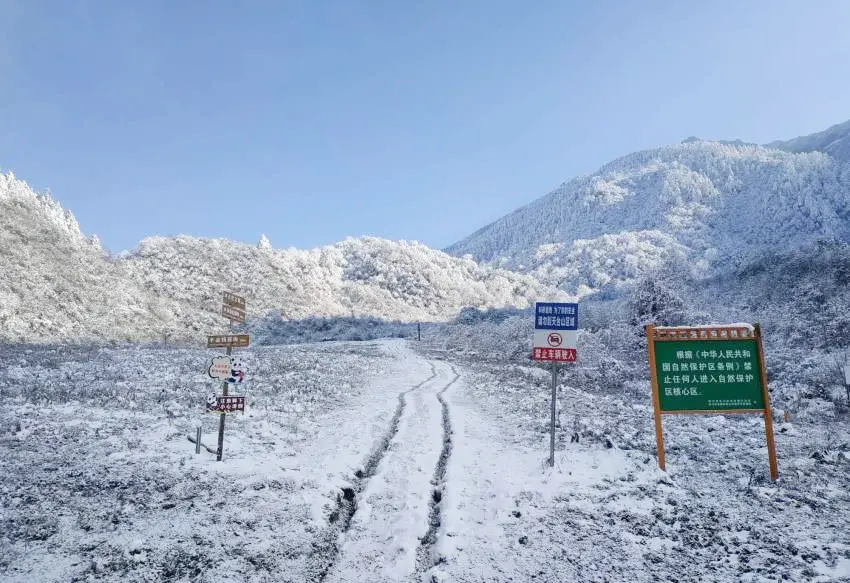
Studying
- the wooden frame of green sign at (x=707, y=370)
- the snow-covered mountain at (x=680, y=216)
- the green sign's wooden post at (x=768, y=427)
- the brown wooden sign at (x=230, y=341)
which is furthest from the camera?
the snow-covered mountain at (x=680, y=216)

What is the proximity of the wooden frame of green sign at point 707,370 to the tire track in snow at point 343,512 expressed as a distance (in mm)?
5534

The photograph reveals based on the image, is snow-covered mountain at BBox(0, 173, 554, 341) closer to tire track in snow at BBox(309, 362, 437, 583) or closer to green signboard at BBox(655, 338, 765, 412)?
tire track in snow at BBox(309, 362, 437, 583)

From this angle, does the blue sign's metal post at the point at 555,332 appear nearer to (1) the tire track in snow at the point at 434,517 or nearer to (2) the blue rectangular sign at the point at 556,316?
(2) the blue rectangular sign at the point at 556,316

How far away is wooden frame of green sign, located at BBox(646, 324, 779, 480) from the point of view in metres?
8.39

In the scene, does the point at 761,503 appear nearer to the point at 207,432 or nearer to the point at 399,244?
the point at 207,432

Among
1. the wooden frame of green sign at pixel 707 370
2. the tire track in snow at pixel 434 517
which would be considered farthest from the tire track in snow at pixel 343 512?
the wooden frame of green sign at pixel 707 370

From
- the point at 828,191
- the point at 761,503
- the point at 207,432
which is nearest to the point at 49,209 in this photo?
the point at 207,432

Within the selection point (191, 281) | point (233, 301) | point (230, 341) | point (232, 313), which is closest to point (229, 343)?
point (230, 341)

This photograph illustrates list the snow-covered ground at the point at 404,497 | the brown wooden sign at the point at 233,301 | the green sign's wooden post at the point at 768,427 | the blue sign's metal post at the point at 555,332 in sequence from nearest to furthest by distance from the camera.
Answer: the snow-covered ground at the point at 404,497, the green sign's wooden post at the point at 768,427, the brown wooden sign at the point at 233,301, the blue sign's metal post at the point at 555,332

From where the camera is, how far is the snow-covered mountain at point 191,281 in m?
38.8

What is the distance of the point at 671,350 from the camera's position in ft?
28.8

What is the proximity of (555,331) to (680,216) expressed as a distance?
501ft

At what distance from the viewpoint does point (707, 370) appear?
860 centimetres

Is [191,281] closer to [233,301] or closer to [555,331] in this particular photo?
[233,301]
